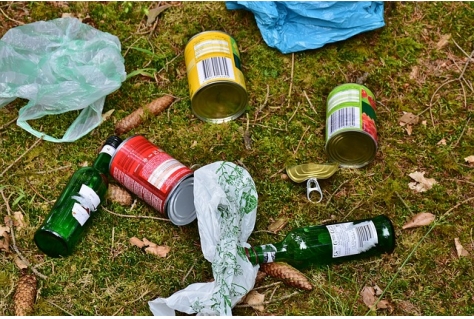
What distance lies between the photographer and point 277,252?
2576 mm

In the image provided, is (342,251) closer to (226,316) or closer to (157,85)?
(226,316)

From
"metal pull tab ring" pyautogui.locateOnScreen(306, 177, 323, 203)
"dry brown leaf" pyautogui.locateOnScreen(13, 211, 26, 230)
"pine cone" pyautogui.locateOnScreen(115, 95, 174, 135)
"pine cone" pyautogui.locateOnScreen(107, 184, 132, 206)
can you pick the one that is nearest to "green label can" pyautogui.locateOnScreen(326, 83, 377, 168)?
"metal pull tab ring" pyautogui.locateOnScreen(306, 177, 323, 203)

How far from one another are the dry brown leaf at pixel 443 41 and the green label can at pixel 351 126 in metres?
0.63

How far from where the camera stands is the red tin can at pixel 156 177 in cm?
255

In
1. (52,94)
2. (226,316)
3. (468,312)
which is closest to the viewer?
(226,316)

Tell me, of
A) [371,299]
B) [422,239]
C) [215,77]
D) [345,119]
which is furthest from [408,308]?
[215,77]

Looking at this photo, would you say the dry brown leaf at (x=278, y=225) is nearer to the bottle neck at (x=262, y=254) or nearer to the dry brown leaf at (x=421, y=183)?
the bottle neck at (x=262, y=254)

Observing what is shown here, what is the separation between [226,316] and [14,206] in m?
1.19

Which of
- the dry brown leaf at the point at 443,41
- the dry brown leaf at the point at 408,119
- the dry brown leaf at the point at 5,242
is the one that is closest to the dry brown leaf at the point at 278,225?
the dry brown leaf at the point at 408,119

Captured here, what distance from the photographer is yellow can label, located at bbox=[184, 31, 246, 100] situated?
9.23ft

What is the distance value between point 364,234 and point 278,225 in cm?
41

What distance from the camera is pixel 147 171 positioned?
2.59 m

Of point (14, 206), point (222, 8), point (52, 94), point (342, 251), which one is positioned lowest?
point (14, 206)

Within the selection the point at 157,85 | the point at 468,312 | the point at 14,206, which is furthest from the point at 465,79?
the point at 14,206
